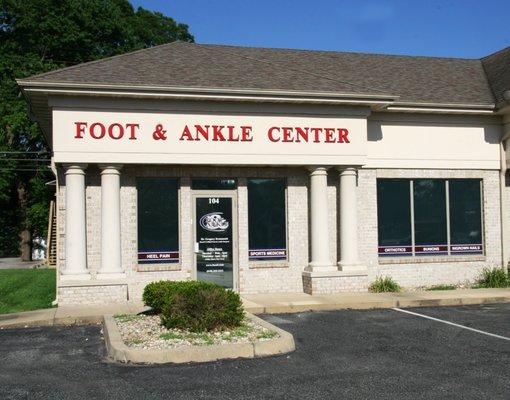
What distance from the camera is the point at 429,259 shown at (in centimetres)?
1741

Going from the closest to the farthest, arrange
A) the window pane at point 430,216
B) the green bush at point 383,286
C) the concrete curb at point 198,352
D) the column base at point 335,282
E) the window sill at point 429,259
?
the concrete curb at point 198,352 → the column base at point 335,282 → the green bush at point 383,286 → the window sill at point 429,259 → the window pane at point 430,216

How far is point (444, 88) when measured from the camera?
61.0 feet

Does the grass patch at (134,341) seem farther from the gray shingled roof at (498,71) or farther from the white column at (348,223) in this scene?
the gray shingled roof at (498,71)

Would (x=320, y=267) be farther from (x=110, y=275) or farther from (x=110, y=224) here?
(x=110, y=224)

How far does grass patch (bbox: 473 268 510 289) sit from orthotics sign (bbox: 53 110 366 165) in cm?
484

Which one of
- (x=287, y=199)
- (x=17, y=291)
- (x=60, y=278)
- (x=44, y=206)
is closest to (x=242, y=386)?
(x=60, y=278)

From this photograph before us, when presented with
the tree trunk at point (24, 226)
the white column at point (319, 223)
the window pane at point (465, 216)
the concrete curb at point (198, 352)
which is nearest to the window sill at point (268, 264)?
the white column at point (319, 223)

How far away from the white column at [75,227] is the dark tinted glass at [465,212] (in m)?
9.66

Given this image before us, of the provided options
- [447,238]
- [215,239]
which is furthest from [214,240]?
[447,238]

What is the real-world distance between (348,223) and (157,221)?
183 inches

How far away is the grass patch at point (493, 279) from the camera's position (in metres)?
17.2

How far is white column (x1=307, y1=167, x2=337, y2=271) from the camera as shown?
52.5ft

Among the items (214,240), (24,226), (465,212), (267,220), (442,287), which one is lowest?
(442,287)

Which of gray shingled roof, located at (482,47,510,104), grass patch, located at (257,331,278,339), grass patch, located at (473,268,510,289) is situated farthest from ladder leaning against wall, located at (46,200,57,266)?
grass patch, located at (257,331,278,339)
